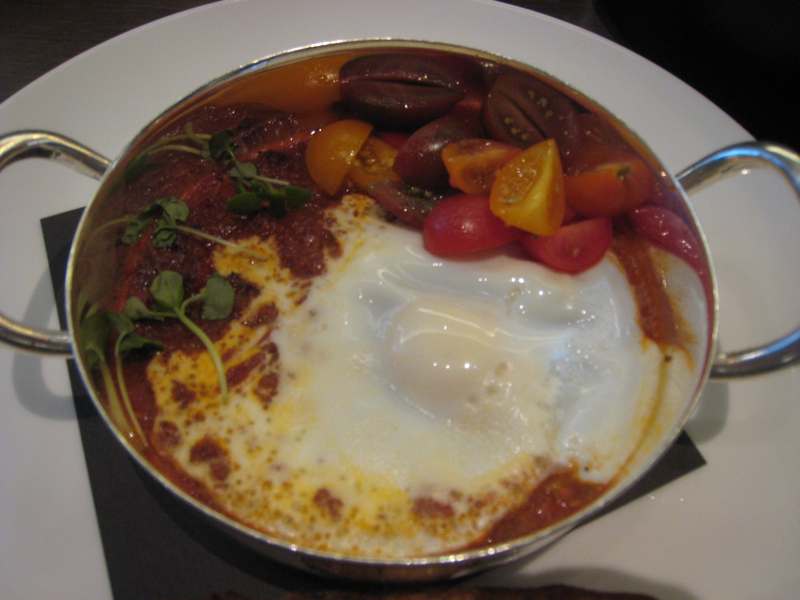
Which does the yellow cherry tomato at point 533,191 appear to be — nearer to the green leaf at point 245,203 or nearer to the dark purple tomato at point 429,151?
the dark purple tomato at point 429,151

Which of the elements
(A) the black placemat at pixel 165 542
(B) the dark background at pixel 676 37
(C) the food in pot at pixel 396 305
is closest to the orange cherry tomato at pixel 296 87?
(C) the food in pot at pixel 396 305

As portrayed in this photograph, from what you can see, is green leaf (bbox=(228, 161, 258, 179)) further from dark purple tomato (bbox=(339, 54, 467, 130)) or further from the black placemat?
the black placemat

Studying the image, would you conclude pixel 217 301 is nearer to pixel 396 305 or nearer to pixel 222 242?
pixel 222 242

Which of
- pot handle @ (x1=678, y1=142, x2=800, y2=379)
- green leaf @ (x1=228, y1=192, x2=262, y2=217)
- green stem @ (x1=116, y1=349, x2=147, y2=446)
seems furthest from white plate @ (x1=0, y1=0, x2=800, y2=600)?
green leaf @ (x1=228, y1=192, x2=262, y2=217)

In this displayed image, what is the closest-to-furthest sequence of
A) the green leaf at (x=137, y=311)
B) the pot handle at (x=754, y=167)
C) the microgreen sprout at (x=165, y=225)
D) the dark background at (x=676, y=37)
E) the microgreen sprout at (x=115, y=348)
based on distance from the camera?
the pot handle at (x=754, y=167) → the microgreen sprout at (x=115, y=348) → the green leaf at (x=137, y=311) → the microgreen sprout at (x=165, y=225) → the dark background at (x=676, y=37)

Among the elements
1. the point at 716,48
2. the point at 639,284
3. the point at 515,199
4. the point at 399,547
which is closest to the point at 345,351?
the point at 399,547

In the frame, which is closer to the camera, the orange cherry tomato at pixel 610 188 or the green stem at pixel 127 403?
the green stem at pixel 127 403

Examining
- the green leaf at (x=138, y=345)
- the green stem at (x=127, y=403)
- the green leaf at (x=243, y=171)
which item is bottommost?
the green stem at (x=127, y=403)

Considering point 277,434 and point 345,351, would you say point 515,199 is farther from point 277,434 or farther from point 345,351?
point 277,434
